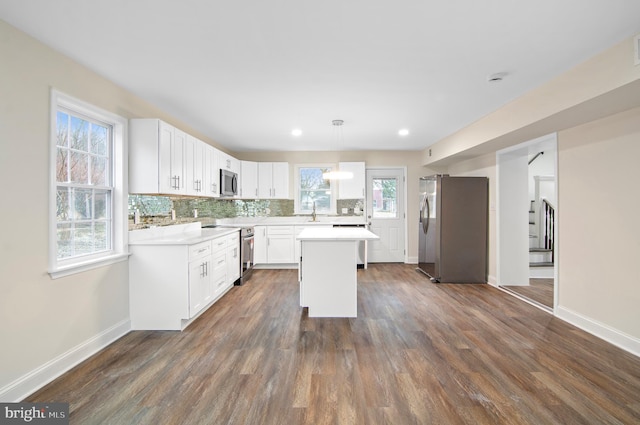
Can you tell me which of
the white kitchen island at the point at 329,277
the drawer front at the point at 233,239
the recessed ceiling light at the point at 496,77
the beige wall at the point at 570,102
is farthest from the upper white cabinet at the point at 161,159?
the beige wall at the point at 570,102

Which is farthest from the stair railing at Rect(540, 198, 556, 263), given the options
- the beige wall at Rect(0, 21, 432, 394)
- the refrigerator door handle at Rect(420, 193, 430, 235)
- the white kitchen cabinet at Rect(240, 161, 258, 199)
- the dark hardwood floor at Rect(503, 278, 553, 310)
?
the beige wall at Rect(0, 21, 432, 394)

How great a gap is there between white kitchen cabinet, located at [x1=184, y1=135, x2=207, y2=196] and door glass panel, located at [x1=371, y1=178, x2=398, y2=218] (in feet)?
11.8

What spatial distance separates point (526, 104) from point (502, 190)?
5.93ft

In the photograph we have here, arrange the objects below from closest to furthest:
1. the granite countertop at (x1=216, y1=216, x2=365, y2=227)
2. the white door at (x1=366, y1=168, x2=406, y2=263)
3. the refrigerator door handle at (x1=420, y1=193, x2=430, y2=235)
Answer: the refrigerator door handle at (x1=420, y1=193, x2=430, y2=235) < the granite countertop at (x1=216, y1=216, x2=365, y2=227) < the white door at (x1=366, y1=168, x2=406, y2=263)

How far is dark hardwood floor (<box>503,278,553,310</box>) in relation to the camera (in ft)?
12.4

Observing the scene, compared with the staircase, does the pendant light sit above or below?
above

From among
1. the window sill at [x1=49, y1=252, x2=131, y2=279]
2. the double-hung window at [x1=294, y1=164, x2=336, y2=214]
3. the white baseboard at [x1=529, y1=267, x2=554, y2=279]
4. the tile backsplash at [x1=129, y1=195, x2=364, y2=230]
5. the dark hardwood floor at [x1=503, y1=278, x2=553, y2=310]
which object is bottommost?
the dark hardwood floor at [x1=503, y1=278, x2=553, y2=310]

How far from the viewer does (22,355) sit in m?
1.91

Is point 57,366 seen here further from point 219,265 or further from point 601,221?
point 601,221

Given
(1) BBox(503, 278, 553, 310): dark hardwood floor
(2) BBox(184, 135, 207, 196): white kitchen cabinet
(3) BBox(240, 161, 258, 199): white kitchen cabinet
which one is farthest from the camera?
(3) BBox(240, 161, 258, 199): white kitchen cabinet

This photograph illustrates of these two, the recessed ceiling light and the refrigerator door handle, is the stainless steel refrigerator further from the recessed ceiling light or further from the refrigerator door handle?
the recessed ceiling light

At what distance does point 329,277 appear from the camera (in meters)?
3.28

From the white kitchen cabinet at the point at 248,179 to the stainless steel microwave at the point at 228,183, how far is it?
1.15ft

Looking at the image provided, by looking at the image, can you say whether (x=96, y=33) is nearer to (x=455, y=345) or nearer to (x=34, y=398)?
(x=34, y=398)
